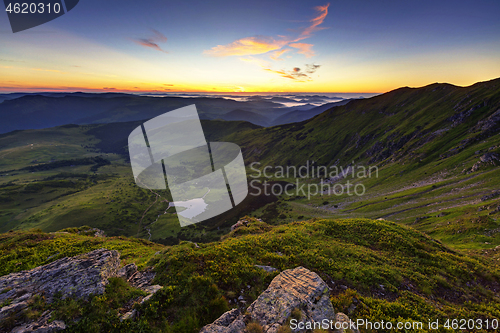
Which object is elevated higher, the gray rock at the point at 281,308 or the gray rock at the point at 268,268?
the gray rock at the point at 281,308

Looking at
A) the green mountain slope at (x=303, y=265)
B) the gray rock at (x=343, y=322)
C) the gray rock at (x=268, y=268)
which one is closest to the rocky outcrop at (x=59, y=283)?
the green mountain slope at (x=303, y=265)

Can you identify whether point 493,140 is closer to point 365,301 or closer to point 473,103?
point 473,103

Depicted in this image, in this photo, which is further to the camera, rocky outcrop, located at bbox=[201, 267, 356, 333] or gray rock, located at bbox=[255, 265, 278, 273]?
gray rock, located at bbox=[255, 265, 278, 273]

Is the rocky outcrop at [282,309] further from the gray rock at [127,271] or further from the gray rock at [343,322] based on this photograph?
the gray rock at [127,271]

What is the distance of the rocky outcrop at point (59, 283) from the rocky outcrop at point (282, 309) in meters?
5.50

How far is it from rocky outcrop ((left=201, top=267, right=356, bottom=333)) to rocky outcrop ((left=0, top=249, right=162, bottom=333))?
5.50 m

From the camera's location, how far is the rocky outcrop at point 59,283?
30.8 feet

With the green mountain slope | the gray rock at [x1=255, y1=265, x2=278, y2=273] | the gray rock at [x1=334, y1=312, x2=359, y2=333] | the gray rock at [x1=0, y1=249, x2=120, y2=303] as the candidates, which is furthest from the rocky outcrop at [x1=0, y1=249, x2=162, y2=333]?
the gray rock at [x1=334, y1=312, x2=359, y2=333]

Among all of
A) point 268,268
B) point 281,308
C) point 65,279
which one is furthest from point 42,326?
point 268,268

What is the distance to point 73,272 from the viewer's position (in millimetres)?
12406

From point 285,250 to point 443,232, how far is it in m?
45.5

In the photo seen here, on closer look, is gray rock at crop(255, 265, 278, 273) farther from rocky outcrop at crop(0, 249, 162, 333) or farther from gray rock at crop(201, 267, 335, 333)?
rocky outcrop at crop(0, 249, 162, 333)

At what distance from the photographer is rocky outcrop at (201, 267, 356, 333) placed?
10.5m

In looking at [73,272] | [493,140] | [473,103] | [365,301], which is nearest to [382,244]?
[365,301]
